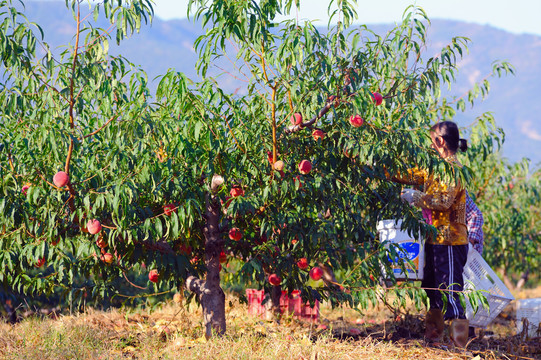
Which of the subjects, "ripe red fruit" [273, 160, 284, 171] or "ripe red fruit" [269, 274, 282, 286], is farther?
"ripe red fruit" [269, 274, 282, 286]

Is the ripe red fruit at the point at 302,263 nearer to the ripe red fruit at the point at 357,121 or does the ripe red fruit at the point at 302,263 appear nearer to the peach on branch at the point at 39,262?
the ripe red fruit at the point at 357,121

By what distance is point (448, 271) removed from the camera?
160 inches

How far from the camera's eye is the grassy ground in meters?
3.51

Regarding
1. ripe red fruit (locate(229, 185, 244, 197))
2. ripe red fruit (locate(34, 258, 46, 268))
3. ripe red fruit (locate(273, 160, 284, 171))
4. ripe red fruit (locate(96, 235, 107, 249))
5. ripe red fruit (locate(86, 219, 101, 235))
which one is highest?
ripe red fruit (locate(273, 160, 284, 171))

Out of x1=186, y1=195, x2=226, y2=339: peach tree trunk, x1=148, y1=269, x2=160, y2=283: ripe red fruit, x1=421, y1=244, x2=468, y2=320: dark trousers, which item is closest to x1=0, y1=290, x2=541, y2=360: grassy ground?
x1=186, y1=195, x2=226, y2=339: peach tree trunk

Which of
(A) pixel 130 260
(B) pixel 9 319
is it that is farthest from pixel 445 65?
(B) pixel 9 319

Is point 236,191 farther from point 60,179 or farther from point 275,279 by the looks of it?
point 60,179

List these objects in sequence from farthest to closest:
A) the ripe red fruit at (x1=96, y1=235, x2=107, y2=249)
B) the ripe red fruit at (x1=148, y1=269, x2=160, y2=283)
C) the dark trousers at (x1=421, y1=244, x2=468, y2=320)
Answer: the dark trousers at (x1=421, y1=244, x2=468, y2=320)
the ripe red fruit at (x1=148, y1=269, x2=160, y2=283)
the ripe red fruit at (x1=96, y1=235, x2=107, y2=249)

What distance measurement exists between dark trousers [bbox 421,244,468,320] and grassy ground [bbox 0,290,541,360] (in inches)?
11.0

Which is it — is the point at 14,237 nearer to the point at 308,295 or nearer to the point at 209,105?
the point at 209,105

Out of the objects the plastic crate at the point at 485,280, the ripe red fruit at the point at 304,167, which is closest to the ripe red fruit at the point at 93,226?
the ripe red fruit at the point at 304,167

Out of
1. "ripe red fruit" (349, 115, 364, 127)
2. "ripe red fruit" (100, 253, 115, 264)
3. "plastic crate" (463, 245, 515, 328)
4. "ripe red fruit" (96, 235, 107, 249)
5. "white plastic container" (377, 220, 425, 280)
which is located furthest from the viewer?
"plastic crate" (463, 245, 515, 328)

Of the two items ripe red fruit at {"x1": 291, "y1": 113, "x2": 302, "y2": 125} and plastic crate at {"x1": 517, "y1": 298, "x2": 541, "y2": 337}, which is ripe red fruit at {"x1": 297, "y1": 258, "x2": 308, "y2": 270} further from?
plastic crate at {"x1": 517, "y1": 298, "x2": 541, "y2": 337}

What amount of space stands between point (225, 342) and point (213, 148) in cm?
125
